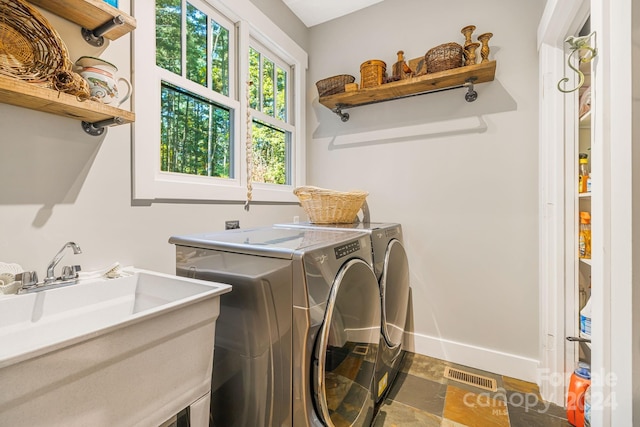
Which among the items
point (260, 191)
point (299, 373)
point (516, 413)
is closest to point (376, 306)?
point (299, 373)

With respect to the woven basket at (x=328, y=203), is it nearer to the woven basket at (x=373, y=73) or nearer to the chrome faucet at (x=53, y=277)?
the woven basket at (x=373, y=73)

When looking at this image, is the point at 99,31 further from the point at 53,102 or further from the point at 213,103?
the point at 213,103

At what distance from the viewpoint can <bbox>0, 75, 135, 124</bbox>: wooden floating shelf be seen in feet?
2.68

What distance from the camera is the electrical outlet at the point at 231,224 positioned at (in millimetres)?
→ 1783

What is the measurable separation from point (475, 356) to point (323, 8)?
2915 mm

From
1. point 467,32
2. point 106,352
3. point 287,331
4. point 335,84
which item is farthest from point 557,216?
point 106,352

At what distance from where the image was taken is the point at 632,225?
27.6 inches

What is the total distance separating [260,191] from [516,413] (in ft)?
6.57

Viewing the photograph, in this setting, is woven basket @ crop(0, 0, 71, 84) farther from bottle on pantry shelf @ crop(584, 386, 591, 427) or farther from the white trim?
bottle on pantry shelf @ crop(584, 386, 591, 427)

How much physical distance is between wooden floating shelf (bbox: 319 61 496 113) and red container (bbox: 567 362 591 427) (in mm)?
1756

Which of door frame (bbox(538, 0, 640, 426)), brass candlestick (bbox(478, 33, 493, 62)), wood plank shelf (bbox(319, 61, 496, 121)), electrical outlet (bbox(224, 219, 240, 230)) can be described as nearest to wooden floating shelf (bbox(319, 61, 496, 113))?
wood plank shelf (bbox(319, 61, 496, 121))

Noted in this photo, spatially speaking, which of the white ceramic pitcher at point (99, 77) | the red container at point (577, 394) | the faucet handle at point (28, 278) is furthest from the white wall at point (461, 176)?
the faucet handle at point (28, 278)

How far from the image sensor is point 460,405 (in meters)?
1.58

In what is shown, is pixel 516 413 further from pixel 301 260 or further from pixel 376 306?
pixel 301 260
